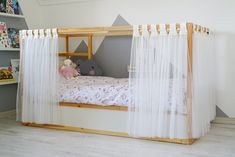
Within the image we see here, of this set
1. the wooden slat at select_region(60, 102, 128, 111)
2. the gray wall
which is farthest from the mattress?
the gray wall

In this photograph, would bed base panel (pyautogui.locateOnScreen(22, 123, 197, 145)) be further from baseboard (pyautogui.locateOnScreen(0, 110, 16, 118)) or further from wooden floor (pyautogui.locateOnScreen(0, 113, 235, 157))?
baseboard (pyautogui.locateOnScreen(0, 110, 16, 118))

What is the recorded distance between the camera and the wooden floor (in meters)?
2.76

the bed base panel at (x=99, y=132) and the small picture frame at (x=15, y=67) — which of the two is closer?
the bed base panel at (x=99, y=132)

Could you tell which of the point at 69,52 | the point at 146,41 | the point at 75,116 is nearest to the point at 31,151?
the point at 75,116

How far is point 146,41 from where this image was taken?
3062 millimetres

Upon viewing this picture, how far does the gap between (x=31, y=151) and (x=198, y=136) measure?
1550 millimetres

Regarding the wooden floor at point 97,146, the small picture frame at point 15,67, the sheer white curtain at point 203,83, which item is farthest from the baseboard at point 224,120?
the small picture frame at point 15,67

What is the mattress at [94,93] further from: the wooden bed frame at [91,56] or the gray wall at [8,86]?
the gray wall at [8,86]

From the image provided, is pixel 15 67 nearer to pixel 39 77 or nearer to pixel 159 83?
pixel 39 77

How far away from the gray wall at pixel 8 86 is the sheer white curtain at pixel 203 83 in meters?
2.61

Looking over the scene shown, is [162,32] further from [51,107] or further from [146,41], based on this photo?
[51,107]

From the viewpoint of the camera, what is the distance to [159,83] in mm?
3020

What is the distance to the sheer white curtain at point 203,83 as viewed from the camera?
9.86 ft

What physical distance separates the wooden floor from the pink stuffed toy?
97cm
